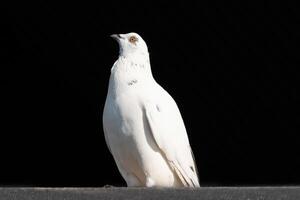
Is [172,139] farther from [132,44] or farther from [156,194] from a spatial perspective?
[156,194]

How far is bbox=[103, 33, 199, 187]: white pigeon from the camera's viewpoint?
8.01 feet

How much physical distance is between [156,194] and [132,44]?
1.07 metres

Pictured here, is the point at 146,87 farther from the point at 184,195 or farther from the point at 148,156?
the point at 184,195

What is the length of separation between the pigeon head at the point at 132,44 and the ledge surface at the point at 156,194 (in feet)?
3.32

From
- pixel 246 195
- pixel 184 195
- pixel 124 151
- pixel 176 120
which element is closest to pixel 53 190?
pixel 184 195

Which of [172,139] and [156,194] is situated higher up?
[156,194]

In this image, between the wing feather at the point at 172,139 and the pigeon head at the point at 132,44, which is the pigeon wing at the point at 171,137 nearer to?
the wing feather at the point at 172,139

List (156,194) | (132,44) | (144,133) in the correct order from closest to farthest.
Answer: (156,194), (144,133), (132,44)

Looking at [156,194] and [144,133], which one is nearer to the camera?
[156,194]

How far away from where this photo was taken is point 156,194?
167cm

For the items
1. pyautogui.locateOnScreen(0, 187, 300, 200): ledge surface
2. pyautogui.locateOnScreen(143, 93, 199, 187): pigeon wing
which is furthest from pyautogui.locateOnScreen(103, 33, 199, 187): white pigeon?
pyautogui.locateOnScreen(0, 187, 300, 200): ledge surface

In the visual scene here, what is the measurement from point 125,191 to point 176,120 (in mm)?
918

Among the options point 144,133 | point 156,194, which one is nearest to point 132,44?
point 144,133

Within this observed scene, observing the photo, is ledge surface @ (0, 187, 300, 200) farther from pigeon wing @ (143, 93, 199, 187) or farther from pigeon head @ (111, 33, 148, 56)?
pigeon head @ (111, 33, 148, 56)
